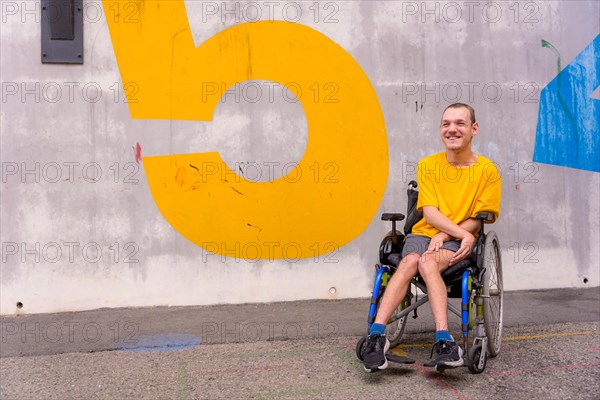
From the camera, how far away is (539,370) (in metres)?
3.36

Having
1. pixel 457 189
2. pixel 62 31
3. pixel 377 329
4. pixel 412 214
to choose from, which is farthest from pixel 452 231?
pixel 62 31

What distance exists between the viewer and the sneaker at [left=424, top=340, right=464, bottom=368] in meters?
3.03

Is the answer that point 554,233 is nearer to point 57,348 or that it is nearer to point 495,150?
point 495,150

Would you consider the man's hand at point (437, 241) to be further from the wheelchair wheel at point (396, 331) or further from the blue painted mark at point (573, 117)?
the blue painted mark at point (573, 117)

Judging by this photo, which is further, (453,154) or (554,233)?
(554,233)

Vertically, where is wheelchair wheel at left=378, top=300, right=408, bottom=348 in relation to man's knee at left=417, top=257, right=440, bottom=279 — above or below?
below

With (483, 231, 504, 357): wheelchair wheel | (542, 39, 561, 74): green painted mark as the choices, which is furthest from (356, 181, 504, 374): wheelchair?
(542, 39, 561, 74): green painted mark

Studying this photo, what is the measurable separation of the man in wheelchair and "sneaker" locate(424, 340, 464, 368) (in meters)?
0.13

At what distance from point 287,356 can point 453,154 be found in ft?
5.16

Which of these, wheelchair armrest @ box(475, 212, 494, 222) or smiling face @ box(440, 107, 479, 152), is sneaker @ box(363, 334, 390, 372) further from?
smiling face @ box(440, 107, 479, 152)

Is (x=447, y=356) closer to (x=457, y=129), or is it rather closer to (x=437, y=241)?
(x=437, y=241)

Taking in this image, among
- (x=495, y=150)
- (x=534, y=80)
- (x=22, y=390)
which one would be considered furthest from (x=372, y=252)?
(x=22, y=390)

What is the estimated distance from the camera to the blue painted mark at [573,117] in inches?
216

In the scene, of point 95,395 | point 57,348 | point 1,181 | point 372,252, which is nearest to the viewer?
point 95,395
